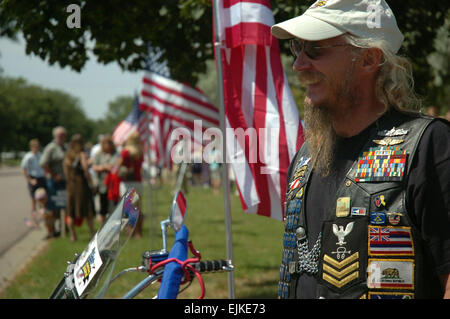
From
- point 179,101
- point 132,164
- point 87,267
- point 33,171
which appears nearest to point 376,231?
point 87,267

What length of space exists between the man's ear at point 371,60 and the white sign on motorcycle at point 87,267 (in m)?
1.19

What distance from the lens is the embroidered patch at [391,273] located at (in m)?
1.77

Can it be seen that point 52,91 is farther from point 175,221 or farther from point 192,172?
point 175,221

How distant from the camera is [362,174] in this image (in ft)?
6.16

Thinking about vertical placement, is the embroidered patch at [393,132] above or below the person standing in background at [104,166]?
above

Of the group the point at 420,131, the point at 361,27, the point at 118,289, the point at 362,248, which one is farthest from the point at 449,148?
the point at 118,289

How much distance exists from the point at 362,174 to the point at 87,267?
103 cm

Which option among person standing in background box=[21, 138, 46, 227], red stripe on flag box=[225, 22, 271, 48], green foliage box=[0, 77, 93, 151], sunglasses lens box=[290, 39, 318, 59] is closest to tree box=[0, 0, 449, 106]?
red stripe on flag box=[225, 22, 271, 48]

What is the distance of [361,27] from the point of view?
6.51ft

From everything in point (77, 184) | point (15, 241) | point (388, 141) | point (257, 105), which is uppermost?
point (257, 105)

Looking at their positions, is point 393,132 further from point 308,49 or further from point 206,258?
point 206,258

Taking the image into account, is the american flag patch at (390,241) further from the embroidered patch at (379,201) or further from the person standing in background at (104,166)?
the person standing in background at (104,166)

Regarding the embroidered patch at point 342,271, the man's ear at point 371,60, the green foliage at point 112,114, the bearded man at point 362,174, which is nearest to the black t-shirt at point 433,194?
the bearded man at point 362,174

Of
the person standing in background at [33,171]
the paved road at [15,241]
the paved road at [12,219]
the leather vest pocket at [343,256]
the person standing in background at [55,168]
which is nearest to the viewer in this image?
the leather vest pocket at [343,256]
